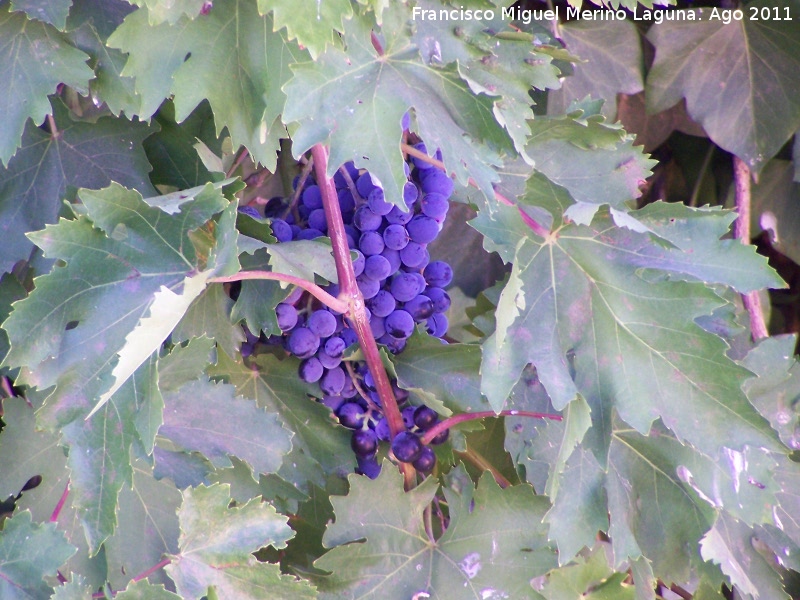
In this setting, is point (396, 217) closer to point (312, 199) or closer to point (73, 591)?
point (312, 199)

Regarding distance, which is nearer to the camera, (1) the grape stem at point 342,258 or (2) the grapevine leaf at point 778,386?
(1) the grape stem at point 342,258

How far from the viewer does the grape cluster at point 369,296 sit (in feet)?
2.84

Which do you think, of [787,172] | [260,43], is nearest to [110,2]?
[260,43]

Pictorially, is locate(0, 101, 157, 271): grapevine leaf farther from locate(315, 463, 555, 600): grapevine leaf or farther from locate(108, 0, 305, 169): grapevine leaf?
locate(315, 463, 555, 600): grapevine leaf

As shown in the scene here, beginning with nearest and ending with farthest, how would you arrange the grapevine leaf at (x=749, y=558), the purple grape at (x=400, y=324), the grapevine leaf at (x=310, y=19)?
1. the grapevine leaf at (x=310, y=19)
2. the purple grape at (x=400, y=324)
3. the grapevine leaf at (x=749, y=558)

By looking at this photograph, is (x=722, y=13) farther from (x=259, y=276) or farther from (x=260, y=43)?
(x=259, y=276)

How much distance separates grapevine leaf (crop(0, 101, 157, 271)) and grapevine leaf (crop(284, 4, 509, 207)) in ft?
0.88

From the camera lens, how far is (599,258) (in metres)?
0.82

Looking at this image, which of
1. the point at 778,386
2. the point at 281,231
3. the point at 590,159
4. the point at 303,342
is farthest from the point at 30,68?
the point at 778,386

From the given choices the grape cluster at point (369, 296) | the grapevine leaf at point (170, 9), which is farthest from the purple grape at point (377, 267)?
the grapevine leaf at point (170, 9)

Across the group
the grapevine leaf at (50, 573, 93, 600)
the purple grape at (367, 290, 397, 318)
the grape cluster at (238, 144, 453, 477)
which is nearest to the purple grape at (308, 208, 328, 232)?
the grape cluster at (238, 144, 453, 477)

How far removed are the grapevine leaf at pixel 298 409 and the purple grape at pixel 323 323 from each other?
8 centimetres

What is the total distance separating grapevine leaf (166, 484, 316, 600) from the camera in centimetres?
76

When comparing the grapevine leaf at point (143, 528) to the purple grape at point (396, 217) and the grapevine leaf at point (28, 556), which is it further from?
the purple grape at point (396, 217)
